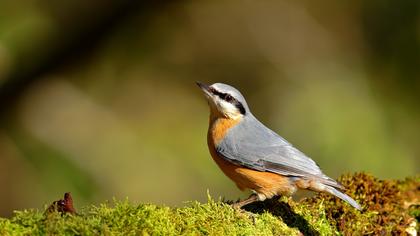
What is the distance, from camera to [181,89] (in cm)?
1097

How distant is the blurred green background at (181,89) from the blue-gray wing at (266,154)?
3202 millimetres

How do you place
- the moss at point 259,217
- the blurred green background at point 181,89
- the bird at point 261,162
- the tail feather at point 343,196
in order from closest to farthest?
the moss at point 259,217, the tail feather at point 343,196, the bird at point 261,162, the blurred green background at point 181,89

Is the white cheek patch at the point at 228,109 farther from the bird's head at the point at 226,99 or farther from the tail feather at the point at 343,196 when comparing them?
the tail feather at the point at 343,196

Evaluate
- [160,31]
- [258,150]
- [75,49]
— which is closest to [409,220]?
[258,150]

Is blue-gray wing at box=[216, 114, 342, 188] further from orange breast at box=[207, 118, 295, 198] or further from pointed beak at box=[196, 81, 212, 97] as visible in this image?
pointed beak at box=[196, 81, 212, 97]

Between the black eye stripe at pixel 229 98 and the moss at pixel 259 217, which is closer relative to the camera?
the moss at pixel 259 217

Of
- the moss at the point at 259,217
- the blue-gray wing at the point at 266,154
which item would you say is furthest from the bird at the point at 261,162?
the moss at the point at 259,217

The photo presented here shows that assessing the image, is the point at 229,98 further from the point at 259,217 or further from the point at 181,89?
the point at 181,89

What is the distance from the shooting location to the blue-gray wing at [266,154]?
15.8 ft

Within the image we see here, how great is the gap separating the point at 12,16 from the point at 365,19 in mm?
5272

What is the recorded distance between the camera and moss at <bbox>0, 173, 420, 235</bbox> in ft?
10.7

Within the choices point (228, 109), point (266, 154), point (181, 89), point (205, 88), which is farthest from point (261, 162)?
point (181, 89)

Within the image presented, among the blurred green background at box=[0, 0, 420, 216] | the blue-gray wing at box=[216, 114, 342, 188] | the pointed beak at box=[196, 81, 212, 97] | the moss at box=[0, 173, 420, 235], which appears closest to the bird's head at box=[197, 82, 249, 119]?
the pointed beak at box=[196, 81, 212, 97]

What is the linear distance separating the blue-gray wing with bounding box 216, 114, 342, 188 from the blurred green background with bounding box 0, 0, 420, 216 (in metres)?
3.20
